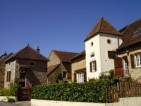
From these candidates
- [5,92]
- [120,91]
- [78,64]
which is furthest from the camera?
[78,64]

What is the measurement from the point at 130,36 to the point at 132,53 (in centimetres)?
354

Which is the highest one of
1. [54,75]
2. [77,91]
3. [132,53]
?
[132,53]

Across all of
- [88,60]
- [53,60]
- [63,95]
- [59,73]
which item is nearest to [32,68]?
[59,73]

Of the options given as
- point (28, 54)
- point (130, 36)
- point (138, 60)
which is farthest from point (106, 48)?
point (28, 54)

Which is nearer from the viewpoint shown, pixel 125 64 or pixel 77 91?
pixel 77 91

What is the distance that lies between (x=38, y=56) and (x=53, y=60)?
22.3ft

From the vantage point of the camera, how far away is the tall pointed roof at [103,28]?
27859 millimetres

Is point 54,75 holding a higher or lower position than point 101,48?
lower

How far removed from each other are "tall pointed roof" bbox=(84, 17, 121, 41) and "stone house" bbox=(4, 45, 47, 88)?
13910mm

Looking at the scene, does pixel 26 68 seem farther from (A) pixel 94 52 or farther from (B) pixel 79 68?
(A) pixel 94 52

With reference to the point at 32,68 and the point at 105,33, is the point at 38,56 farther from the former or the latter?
the point at 105,33

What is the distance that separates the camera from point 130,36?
26938 millimetres

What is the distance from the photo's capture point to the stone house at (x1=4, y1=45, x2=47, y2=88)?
3803 cm

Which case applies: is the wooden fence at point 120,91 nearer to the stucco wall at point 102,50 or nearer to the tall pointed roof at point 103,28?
the stucco wall at point 102,50
